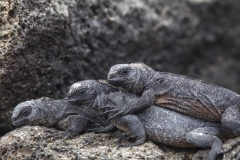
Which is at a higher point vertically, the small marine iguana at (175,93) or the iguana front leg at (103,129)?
the small marine iguana at (175,93)

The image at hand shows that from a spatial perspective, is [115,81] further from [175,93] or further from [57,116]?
[57,116]

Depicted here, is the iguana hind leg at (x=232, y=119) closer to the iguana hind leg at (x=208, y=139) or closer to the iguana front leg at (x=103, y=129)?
the iguana hind leg at (x=208, y=139)

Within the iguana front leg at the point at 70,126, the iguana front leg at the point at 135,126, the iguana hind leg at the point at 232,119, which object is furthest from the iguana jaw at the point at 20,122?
the iguana hind leg at the point at 232,119

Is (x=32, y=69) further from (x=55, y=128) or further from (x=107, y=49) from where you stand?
(x=107, y=49)

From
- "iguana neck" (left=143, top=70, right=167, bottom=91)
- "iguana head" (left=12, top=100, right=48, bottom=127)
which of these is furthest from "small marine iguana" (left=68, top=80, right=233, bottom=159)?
"iguana head" (left=12, top=100, right=48, bottom=127)

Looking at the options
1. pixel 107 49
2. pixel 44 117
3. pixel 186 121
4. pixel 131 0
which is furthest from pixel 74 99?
pixel 131 0

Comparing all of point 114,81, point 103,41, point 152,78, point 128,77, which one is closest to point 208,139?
point 152,78
